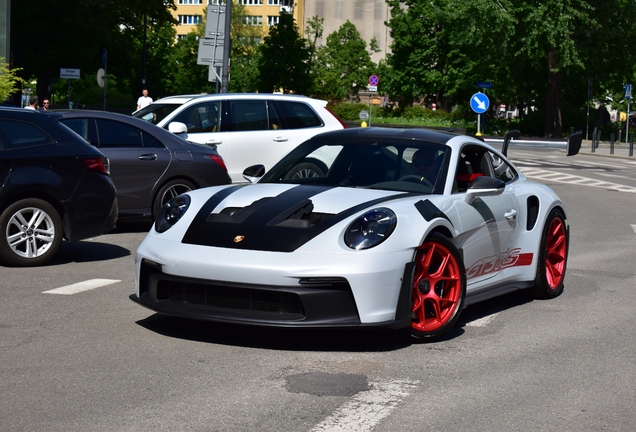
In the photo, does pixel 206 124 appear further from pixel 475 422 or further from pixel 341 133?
pixel 475 422

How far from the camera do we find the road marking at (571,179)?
78.1 feet

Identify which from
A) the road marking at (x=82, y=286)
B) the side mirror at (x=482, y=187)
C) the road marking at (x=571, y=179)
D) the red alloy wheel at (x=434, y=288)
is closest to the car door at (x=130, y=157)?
the road marking at (x=82, y=286)

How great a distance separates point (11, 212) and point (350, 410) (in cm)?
539

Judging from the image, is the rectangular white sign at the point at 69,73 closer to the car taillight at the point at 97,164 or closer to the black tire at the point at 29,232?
the car taillight at the point at 97,164

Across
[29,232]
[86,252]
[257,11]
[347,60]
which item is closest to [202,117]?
[86,252]

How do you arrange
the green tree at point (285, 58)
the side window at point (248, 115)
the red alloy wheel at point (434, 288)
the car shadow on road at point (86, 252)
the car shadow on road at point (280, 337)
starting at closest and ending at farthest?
1. the car shadow on road at point (280, 337)
2. the red alloy wheel at point (434, 288)
3. the car shadow on road at point (86, 252)
4. the side window at point (248, 115)
5. the green tree at point (285, 58)

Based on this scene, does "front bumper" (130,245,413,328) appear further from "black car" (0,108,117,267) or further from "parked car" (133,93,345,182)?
"parked car" (133,93,345,182)

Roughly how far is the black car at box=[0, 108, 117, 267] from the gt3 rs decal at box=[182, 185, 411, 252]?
3283mm

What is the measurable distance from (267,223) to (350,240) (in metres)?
0.52

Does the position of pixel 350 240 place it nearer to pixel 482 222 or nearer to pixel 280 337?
pixel 280 337

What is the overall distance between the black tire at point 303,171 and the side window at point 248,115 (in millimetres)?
7682

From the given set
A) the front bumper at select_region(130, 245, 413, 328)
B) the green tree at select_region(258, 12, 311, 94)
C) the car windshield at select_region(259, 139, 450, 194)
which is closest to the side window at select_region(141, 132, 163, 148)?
the car windshield at select_region(259, 139, 450, 194)

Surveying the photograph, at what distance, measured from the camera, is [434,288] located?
6430 mm

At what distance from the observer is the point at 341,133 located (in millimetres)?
7484
